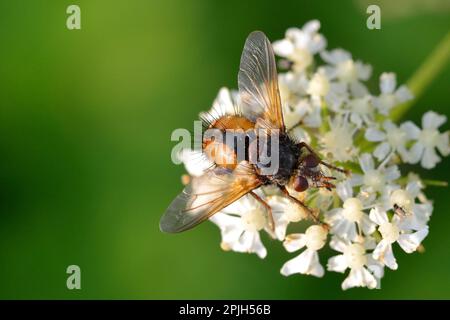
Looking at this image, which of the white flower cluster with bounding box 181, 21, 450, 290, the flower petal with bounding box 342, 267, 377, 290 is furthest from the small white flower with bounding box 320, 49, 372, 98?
the flower petal with bounding box 342, 267, 377, 290

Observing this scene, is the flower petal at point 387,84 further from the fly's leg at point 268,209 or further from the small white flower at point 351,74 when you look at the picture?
the fly's leg at point 268,209

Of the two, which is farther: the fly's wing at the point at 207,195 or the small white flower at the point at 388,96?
the small white flower at the point at 388,96

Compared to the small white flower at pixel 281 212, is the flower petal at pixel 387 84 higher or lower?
higher

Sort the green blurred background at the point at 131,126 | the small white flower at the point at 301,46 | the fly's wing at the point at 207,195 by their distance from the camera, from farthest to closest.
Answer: the green blurred background at the point at 131,126, the small white flower at the point at 301,46, the fly's wing at the point at 207,195

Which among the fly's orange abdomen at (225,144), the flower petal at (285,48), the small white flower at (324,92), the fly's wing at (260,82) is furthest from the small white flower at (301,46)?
the fly's orange abdomen at (225,144)
